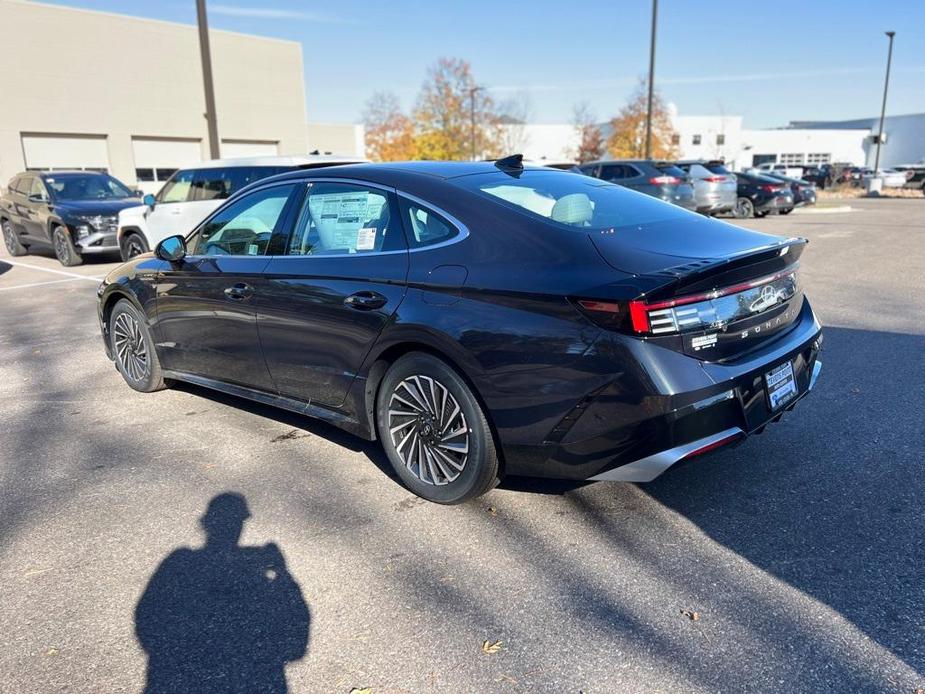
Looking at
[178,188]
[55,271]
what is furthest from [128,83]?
[178,188]

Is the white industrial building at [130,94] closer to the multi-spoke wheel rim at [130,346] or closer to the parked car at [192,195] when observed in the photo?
the parked car at [192,195]

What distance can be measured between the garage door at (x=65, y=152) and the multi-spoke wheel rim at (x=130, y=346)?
3112 cm

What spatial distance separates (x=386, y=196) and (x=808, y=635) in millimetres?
2820

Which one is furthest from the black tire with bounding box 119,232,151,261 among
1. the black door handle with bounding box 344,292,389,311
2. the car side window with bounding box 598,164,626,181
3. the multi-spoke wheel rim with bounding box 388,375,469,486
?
the car side window with bounding box 598,164,626,181

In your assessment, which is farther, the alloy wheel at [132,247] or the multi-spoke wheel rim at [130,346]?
the alloy wheel at [132,247]

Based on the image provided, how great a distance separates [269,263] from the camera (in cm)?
448

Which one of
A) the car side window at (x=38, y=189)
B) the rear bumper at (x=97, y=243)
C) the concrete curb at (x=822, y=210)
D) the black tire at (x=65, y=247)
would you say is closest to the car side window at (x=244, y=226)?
the rear bumper at (x=97, y=243)

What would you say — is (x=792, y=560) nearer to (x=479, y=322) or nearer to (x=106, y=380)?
(x=479, y=322)

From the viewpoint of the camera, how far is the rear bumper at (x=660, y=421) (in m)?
3.05

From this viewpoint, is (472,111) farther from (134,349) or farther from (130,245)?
(134,349)

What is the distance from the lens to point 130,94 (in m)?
35.2

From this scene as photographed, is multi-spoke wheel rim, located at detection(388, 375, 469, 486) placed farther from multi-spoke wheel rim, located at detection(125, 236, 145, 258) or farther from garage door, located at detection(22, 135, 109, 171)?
garage door, located at detection(22, 135, 109, 171)

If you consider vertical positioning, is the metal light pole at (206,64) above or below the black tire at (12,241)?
above

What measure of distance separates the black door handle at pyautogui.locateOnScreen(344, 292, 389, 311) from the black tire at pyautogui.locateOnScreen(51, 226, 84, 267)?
38.1 feet
